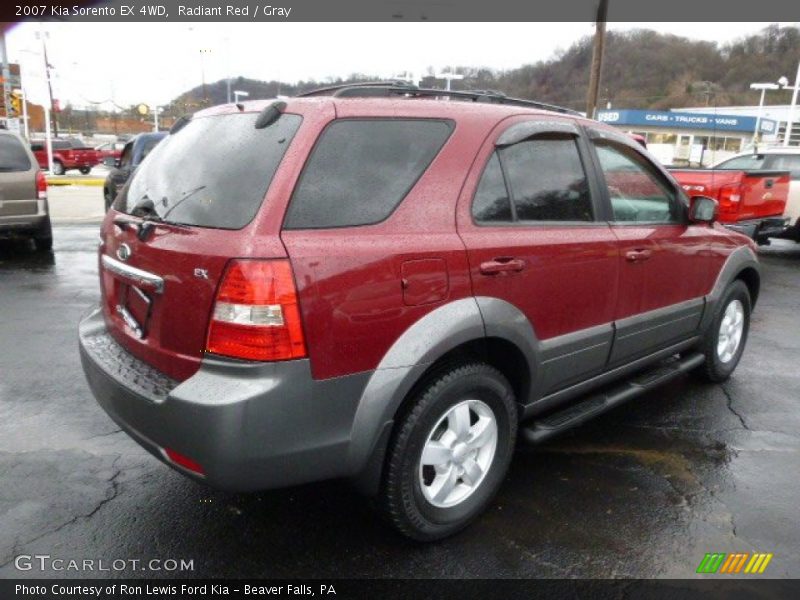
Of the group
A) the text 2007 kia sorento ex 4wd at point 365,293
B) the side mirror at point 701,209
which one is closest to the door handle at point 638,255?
the text 2007 kia sorento ex 4wd at point 365,293

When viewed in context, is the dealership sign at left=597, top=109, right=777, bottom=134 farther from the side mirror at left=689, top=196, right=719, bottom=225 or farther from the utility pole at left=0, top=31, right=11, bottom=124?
the side mirror at left=689, top=196, right=719, bottom=225

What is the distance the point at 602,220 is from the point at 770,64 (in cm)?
5657

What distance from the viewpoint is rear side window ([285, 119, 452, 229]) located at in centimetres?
225

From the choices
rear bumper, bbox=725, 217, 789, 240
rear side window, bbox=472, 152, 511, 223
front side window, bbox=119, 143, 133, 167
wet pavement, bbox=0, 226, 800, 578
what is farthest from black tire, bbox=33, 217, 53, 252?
rear bumper, bbox=725, 217, 789, 240

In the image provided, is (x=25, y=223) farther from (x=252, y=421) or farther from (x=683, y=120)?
(x=683, y=120)

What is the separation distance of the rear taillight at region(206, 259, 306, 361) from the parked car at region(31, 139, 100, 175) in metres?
32.3

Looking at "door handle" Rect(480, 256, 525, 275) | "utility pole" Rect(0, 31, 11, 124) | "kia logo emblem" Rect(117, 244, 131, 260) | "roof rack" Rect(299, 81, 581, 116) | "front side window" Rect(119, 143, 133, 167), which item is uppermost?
"utility pole" Rect(0, 31, 11, 124)

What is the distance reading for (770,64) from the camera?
48.9m

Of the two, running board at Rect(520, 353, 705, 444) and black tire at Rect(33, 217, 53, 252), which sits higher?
running board at Rect(520, 353, 705, 444)

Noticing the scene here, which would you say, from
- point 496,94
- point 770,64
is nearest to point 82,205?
point 496,94

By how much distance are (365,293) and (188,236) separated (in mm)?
688

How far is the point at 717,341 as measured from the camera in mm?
4441

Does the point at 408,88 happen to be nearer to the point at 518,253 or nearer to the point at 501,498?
the point at 518,253

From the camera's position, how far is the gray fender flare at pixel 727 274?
418cm
